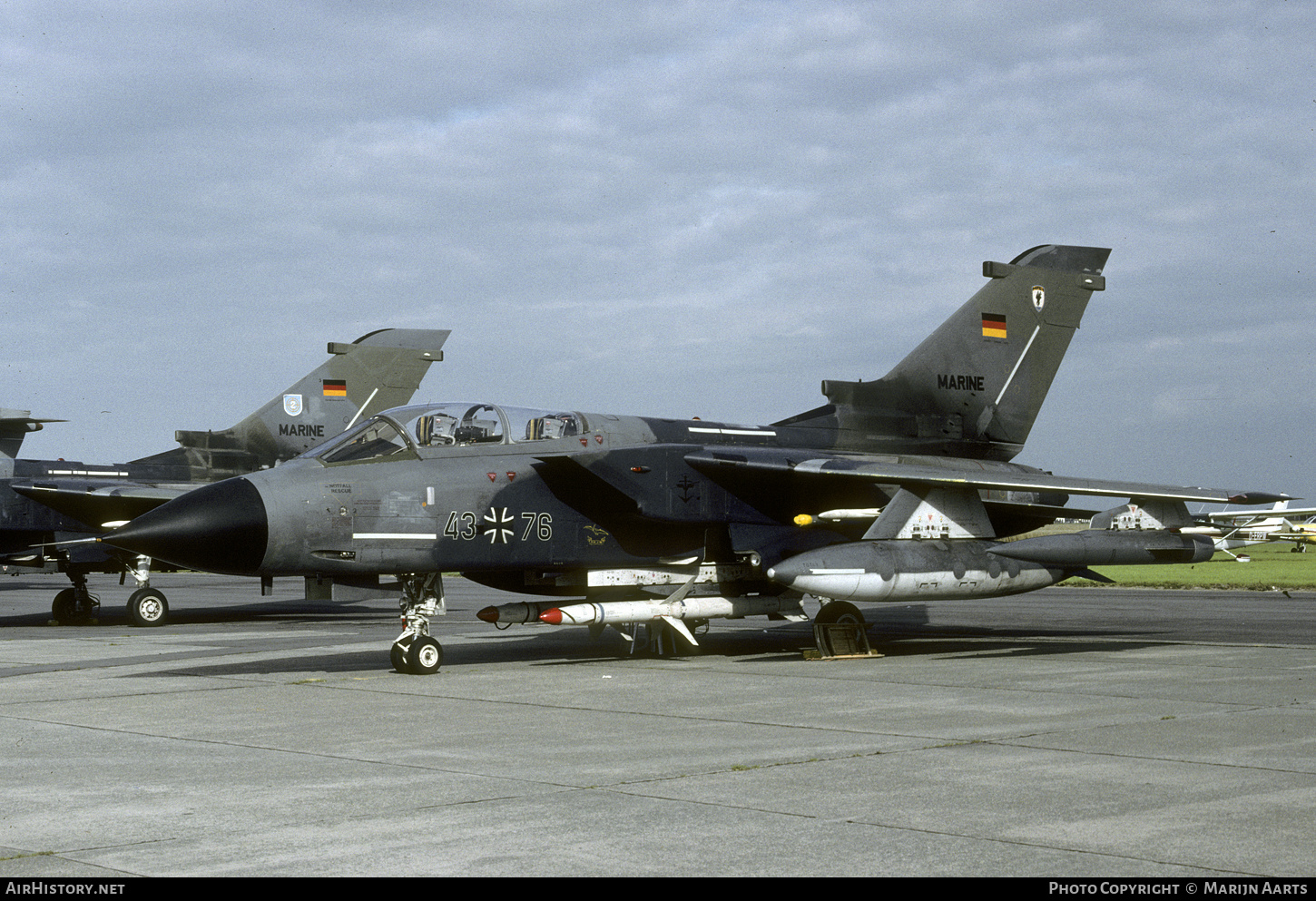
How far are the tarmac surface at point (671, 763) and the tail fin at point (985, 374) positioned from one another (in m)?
2.99

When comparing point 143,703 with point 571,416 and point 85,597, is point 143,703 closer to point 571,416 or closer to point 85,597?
point 571,416

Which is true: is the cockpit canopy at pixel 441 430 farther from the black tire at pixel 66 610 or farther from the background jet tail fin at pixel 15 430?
the background jet tail fin at pixel 15 430

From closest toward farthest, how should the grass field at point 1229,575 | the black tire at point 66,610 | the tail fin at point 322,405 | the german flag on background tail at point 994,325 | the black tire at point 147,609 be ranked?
the german flag on background tail at point 994,325, the black tire at point 147,609, the black tire at point 66,610, the tail fin at point 322,405, the grass field at point 1229,575

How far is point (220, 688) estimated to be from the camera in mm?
10930

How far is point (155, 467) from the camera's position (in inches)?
910

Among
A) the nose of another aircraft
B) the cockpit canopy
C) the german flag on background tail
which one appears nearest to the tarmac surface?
the nose of another aircraft

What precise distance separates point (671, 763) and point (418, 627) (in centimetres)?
547

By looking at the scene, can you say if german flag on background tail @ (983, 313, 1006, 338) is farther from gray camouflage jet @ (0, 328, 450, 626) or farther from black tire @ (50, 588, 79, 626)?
black tire @ (50, 588, 79, 626)

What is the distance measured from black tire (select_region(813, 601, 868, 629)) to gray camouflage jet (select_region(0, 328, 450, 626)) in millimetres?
11126

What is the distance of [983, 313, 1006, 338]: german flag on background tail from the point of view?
16.4 metres

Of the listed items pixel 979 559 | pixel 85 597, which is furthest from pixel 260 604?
pixel 979 559

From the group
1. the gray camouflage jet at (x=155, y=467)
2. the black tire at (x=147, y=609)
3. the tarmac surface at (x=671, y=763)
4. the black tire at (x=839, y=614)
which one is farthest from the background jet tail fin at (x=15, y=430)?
the black tire at (x=839, y=614)

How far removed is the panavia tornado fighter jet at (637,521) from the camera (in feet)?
36.0

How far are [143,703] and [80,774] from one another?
133 inches
